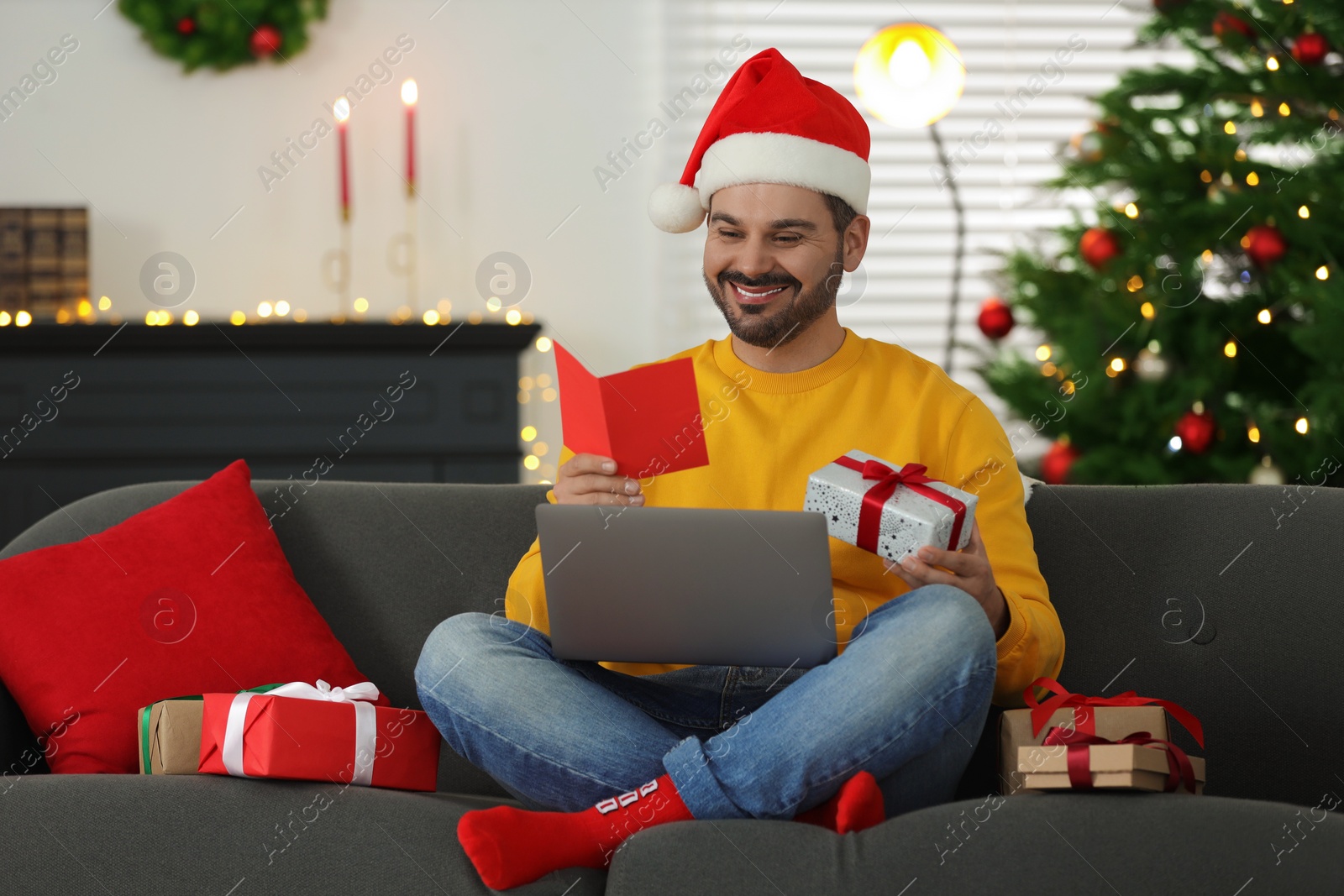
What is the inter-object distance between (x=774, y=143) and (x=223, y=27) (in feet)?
6.48

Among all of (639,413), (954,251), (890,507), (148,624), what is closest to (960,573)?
(890,507)

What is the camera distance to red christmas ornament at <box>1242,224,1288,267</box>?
2.48 meters

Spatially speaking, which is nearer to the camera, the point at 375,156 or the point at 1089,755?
the point at 1089,755

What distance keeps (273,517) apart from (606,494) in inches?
23.7

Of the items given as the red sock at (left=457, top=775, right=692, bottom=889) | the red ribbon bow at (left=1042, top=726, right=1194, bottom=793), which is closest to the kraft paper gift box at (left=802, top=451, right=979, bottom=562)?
the red ribbon bow at (left=1042, top=726, right=1194, bottom=793)

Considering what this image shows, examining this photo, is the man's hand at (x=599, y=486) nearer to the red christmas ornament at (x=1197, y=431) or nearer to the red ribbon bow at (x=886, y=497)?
the red ribbon bow at (x=886, y=497)

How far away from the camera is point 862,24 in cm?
329

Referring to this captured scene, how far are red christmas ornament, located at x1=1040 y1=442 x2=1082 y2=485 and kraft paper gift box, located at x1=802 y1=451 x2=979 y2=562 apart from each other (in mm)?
1478

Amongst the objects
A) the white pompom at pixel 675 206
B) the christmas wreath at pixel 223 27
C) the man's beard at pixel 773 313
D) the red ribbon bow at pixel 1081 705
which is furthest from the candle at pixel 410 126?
the red ribbon bow at pixel 1081 705

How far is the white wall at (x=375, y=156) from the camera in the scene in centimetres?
312

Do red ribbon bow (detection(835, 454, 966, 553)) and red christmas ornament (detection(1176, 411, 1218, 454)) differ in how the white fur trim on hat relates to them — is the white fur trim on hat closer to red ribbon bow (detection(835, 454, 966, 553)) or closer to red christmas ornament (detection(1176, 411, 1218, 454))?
red ribbon bow (detection(835, 454, 966, 553))

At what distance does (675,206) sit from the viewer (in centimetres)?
181

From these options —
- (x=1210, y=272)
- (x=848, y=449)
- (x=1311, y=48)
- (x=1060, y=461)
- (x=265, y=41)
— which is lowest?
(x=1060, y=461)

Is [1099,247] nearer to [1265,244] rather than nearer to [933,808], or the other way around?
[1265,244]
